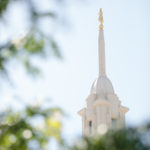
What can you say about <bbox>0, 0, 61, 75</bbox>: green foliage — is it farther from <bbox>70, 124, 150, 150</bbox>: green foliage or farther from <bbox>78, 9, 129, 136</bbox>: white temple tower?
<bbox>78, 9, 129, 136</bbox>: white temple tower

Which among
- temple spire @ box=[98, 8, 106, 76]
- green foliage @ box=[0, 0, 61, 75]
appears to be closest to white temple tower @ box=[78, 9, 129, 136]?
temple spire @ box=[98, 8, 106, 76]

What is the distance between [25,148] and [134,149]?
1.03 metres

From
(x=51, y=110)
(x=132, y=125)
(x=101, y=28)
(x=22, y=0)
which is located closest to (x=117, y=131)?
(x=132, y=125)

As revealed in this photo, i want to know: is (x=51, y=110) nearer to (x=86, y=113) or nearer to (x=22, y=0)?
(x=22, y=0)

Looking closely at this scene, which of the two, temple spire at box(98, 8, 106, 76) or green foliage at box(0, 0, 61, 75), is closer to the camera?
green foliage at box(0, 0, 61, 75)

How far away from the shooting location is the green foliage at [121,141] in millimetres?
3330

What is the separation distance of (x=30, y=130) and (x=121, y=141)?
37.1 inches

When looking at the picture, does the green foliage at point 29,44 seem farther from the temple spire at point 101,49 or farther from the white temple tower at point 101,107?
the temple spire at point 101,49

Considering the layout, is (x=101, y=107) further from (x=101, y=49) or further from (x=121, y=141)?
(x=121, y=141)

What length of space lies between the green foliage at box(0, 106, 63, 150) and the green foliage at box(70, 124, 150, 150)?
1.05ft

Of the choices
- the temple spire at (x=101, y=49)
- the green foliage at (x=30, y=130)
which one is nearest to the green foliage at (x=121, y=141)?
the green foliage at (x=30, y=130)

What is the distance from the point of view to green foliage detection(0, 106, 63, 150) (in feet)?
11.8

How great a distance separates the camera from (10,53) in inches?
159

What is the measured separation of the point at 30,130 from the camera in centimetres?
372
